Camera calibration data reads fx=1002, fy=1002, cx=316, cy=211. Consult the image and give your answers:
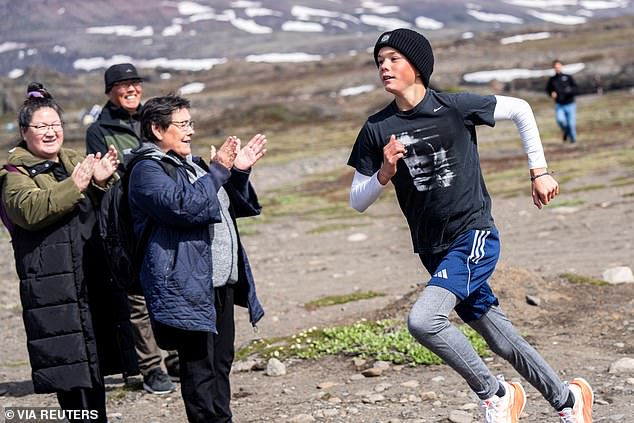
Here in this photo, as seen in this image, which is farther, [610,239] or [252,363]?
[610,239]

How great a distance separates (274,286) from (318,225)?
6.09 meters

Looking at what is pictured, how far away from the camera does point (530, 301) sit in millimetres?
9453

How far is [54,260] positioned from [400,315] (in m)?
4.08

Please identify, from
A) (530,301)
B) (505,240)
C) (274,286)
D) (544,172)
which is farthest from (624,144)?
(544,172)

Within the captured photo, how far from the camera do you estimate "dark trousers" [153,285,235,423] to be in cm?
575

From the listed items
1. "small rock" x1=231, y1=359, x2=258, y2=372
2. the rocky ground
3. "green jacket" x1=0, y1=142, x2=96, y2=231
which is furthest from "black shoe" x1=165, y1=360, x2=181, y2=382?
"green jacket" x1=0, y1=142, x2=96, y2=231

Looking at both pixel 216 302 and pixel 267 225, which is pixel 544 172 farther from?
pixel 267 225

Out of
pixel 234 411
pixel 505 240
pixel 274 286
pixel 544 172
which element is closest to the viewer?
pixel 544 172

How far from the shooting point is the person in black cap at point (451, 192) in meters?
5.50

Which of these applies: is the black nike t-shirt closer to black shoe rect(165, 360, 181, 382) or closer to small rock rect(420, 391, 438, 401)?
small rock rect(420, 391, 438, 401)

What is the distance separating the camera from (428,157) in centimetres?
556

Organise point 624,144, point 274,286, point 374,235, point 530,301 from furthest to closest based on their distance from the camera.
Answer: point 624,144, point 374,235, point 274,286, point 530,301

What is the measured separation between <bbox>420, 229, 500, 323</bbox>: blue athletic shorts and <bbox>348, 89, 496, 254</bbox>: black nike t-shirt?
0.20ft
